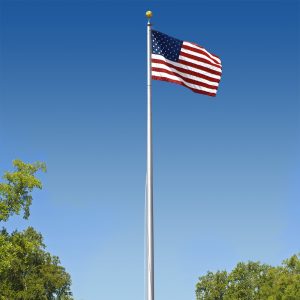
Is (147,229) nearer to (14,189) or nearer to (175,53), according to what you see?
(175,53)

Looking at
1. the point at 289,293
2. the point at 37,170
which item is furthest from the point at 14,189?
the point at 289,293

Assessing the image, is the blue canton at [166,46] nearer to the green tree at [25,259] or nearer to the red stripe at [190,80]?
the red stripe at [190,80]

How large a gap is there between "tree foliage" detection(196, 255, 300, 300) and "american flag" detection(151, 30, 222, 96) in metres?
64.5

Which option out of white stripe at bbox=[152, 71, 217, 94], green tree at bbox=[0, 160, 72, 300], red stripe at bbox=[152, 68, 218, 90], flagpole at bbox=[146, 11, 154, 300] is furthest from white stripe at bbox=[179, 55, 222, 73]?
green tree at bbox=[0, 160, 72, 300]

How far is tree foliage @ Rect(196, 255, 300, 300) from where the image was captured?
85.4 m

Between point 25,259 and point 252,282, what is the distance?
4825 cm

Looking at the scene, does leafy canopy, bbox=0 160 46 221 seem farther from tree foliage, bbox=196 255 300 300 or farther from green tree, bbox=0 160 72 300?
tree foliage, bbox=196 255 300 300

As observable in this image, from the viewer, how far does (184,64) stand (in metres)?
21.9

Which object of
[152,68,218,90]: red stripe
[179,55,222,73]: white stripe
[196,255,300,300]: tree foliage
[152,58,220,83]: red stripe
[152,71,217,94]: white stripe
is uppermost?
[196,255,300,300]: tree foliage

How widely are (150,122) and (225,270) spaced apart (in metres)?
89.2

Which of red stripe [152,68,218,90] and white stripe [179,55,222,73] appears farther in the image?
white stripe [179,55,222,73]

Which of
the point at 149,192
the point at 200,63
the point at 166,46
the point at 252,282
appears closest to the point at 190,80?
the point at 200,63

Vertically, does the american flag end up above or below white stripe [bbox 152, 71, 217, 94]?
above

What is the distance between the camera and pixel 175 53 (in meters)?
21.8
